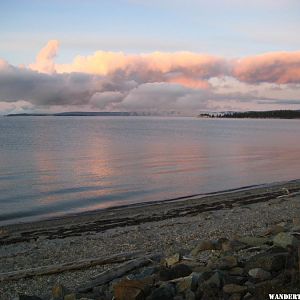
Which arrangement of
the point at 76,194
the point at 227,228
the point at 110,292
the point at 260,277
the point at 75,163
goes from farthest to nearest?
the point at 75,163 → the point at 76,194 → the point at 227,228 → the point at 110,292 → the point at 260,277

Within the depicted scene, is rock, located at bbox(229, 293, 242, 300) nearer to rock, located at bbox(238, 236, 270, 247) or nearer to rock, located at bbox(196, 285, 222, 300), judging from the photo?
rock, located at bbox(196, 285, 222, 300)

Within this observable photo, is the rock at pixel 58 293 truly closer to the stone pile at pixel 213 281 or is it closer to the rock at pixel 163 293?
the stone pile at pixel 213 281

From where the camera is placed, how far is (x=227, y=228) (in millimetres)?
13180

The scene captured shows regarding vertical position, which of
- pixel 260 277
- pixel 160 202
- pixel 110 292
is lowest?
pixel 160 202

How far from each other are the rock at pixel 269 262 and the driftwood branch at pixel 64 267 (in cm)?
367

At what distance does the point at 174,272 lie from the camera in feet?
22.2

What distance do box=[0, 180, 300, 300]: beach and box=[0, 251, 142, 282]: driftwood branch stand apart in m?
0.10

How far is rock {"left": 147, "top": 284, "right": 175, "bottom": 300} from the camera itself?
230 inches

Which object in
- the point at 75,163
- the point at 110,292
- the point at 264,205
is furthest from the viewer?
the point at 75,163

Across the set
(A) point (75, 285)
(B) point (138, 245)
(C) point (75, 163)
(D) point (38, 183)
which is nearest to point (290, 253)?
(A) point (75, 285)

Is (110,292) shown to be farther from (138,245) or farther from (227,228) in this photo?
(227,228)

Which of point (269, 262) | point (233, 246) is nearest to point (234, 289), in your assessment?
point (269, 262)

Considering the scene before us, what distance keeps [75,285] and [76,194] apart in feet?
52.0

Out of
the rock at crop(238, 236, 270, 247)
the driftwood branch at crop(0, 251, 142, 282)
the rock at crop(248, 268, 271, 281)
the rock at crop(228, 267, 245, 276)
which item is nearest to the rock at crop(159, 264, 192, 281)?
the rock at crop(228, 267, 245, 276)
